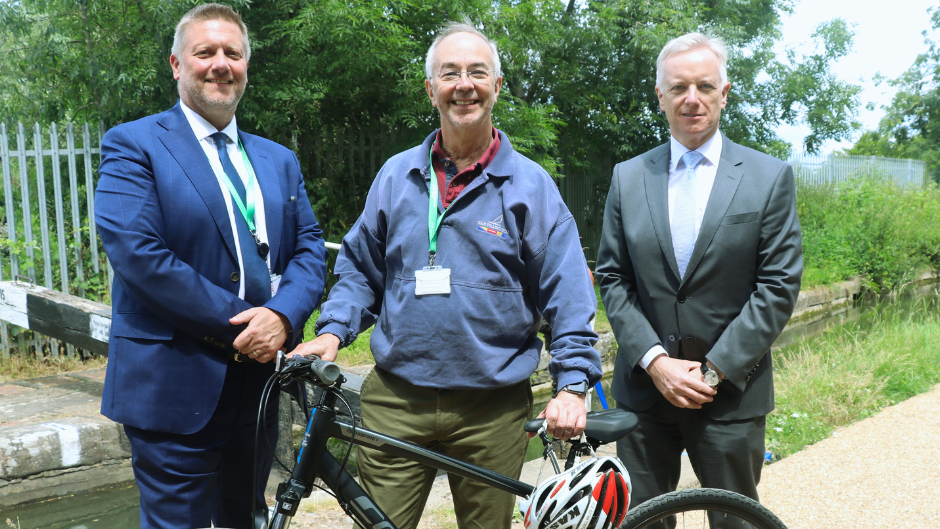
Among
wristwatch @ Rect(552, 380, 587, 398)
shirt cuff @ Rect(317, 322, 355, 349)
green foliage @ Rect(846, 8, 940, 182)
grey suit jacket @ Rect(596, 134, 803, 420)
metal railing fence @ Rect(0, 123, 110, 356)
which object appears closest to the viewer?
wristwatch @ Rect(552, 380, 587, 398)

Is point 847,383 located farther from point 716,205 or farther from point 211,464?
point 211,464

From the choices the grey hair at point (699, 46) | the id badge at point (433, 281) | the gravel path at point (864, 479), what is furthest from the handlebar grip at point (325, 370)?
the gravel path at point (864, 479)

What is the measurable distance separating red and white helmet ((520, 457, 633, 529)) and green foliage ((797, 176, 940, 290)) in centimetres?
1146

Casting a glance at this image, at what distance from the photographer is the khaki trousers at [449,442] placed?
2.17 m

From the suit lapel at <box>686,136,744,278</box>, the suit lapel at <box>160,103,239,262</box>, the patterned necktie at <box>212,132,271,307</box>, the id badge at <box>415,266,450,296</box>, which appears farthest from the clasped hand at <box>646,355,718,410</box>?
the suit lapel at <box>160,103,239,262</box>

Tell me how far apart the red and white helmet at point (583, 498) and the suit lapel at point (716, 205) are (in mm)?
821

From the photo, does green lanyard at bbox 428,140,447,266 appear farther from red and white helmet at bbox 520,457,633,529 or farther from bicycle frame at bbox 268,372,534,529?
red and white helmet at bbox 520,457,633,529

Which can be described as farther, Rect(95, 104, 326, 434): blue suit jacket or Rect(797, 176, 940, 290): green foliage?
Rect(797, 176, 940, 290): green foliage

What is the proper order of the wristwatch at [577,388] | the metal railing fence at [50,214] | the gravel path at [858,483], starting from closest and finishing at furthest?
1. the wristwatch at [577,388]
2. the gravel path at [858,483]
3. the metal railing fence at [50,214]

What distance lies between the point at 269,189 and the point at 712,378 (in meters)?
1.60

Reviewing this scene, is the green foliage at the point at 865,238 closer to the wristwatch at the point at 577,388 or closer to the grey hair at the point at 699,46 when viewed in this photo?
the grey hair at the point at 699,46

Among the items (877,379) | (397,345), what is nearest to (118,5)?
(397,345)

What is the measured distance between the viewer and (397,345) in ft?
7.07

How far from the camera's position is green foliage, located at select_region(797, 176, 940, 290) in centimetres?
1314
